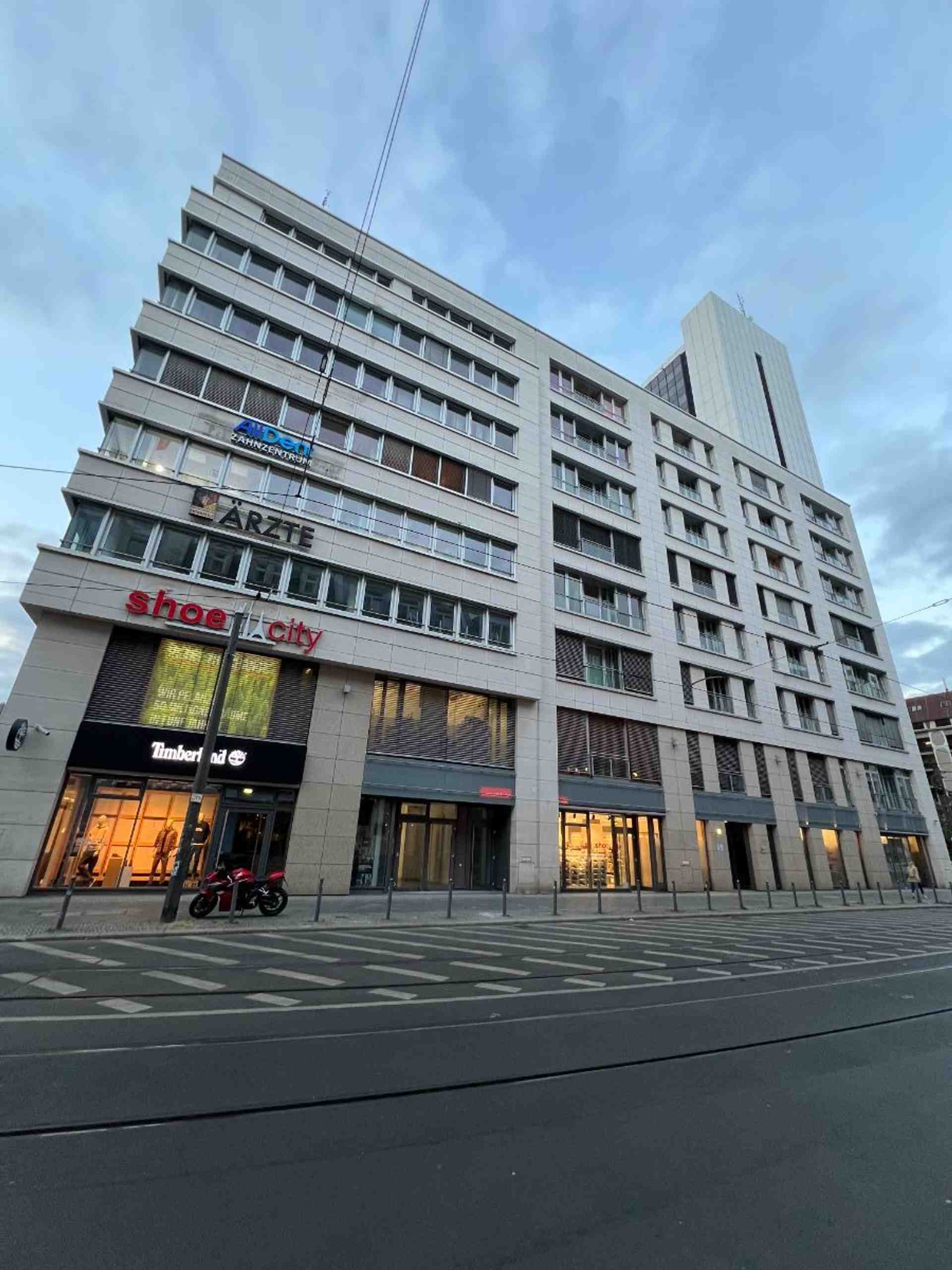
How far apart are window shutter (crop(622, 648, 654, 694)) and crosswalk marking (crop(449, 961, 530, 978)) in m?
18.2

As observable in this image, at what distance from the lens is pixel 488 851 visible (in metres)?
21.5

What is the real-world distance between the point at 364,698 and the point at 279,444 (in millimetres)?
9963

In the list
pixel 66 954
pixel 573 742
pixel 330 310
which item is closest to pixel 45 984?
pixel 66 954

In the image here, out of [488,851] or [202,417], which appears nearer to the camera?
[202,417]

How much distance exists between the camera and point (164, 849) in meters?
16.8

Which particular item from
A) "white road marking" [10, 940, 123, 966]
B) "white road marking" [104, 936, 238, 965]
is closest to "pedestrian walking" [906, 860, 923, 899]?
"white road marking" [104, 936, 238, 965]

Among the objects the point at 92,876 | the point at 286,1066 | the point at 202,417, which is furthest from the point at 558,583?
the point at 286,1066

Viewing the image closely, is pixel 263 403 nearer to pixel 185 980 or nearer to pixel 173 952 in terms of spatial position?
pixel 173 952

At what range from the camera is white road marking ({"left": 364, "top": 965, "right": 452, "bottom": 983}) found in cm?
823

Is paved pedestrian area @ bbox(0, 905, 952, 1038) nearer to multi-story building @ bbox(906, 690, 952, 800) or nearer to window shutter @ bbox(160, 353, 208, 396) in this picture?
window shutter @ bbox(160, 353, 208, 396)

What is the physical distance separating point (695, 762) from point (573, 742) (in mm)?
7434

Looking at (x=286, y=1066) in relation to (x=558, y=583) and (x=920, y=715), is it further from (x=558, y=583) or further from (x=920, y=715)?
(x=920, y=715)

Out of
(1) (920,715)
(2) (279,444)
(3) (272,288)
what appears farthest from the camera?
(1) (920,715)

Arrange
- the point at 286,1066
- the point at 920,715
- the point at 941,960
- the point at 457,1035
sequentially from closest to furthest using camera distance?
the point at 286,1066 < the point at 457,1035 < the point at 941,960 < the point at 920,715
